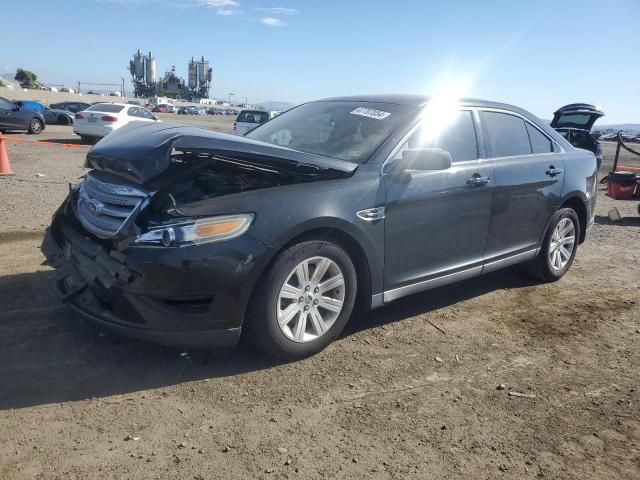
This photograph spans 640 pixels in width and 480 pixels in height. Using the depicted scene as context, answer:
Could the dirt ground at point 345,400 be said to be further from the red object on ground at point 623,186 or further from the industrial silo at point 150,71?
the industrial silo at point 150,71

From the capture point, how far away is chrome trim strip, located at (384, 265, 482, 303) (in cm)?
389

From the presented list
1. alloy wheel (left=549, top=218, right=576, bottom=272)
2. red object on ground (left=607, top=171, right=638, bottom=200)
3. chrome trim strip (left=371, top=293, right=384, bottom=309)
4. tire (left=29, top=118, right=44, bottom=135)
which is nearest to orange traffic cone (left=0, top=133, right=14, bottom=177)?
chrome trim strip (left=371, top=293, right=384, bottom=309)

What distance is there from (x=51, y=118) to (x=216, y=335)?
3067cm

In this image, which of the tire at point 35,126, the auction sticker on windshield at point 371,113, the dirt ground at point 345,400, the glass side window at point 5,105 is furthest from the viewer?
the tire at point 35,126

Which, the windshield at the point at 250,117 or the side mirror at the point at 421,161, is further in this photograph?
the windshield at the point at 250,117

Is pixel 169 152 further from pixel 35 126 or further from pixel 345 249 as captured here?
pixel 35 126

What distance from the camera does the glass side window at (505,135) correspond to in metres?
4.64

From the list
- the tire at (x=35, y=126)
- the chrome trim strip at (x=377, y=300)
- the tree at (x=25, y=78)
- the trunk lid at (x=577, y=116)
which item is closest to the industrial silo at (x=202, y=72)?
the tree at (x=25, y=78)

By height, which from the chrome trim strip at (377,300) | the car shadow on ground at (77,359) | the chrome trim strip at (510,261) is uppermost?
the chrome trim strip at (510,261)

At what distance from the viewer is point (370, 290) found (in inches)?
147

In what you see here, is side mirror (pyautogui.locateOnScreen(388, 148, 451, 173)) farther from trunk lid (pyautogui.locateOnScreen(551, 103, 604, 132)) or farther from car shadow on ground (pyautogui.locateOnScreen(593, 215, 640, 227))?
trunk lid (pyautogui.locateOnScreen(551, 103, 604, 132))

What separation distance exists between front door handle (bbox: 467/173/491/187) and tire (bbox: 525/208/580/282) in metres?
1.25

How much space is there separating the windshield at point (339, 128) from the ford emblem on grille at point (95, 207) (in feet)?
4.92

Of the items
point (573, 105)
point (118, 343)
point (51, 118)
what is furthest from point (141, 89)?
point (118, 343)
